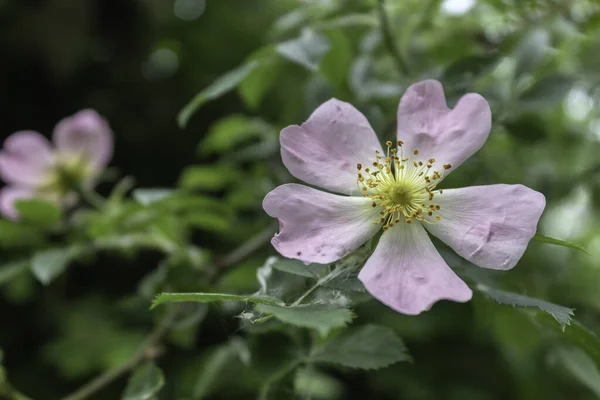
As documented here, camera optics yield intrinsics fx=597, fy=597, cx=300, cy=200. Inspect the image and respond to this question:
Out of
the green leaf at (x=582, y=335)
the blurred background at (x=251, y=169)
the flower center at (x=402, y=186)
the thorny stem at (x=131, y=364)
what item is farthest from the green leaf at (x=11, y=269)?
the green leaf at (x=582, y=335)

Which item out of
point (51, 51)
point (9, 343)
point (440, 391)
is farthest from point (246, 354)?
point (51, 51)

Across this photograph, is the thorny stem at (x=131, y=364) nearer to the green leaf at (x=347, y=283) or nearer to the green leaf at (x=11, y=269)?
the green leaf at (x=11, y=269)

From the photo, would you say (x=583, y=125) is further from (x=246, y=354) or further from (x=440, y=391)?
(x=246, y=354)

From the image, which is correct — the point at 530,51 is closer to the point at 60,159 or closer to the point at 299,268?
the point at 299,268

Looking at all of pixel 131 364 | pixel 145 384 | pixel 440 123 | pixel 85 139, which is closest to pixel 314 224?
pixel 440 123

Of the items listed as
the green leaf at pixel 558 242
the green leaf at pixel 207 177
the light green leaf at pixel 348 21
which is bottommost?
the green leaf at pixel 207 177

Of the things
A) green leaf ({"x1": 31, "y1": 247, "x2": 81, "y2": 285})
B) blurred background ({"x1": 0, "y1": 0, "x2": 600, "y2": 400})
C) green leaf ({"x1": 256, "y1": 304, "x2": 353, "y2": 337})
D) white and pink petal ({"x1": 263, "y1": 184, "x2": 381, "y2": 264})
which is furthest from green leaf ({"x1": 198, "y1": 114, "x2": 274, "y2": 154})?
green leaf ({"x1": 256, "y1": 304, "x2": 353, "y2": 337})
